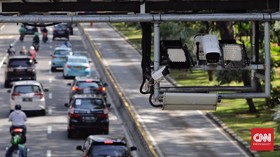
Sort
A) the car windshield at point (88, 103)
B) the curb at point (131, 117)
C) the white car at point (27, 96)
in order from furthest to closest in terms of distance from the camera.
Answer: the white car at point (27, 96), the car windshield at point (88, 103), the curb at point (131, 117)

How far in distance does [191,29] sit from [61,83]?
8646 mm

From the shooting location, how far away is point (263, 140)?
3120 cm

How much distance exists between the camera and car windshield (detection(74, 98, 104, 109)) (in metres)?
35.5

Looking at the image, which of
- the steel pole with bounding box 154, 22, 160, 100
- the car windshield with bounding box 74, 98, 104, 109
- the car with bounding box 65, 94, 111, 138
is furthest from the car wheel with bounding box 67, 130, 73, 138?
the steel pole with bounding box 154, 22, 160, 100

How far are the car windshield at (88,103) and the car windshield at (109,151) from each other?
1000 cm

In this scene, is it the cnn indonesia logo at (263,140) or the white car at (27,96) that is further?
the white car at (27,96)

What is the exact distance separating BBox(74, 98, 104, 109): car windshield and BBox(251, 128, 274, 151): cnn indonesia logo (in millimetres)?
6804

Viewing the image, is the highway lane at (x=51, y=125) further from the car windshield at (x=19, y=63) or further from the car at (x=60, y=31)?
the car at (x=60, y=31)

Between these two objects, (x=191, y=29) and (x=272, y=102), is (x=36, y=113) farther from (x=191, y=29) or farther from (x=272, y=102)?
(x=191, y=29)

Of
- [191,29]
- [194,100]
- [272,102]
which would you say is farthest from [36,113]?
[194,100]

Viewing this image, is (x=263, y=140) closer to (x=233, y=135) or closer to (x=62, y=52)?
(x=233, y=135)

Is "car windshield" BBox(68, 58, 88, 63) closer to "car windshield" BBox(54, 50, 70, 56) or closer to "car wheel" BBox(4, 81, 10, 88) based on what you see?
"car windshield" BBox(54, 50, 70, 56)

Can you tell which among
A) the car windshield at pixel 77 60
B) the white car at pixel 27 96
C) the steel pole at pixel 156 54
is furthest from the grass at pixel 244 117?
the steel pole at pixel 156 54

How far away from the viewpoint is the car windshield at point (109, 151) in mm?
25031
